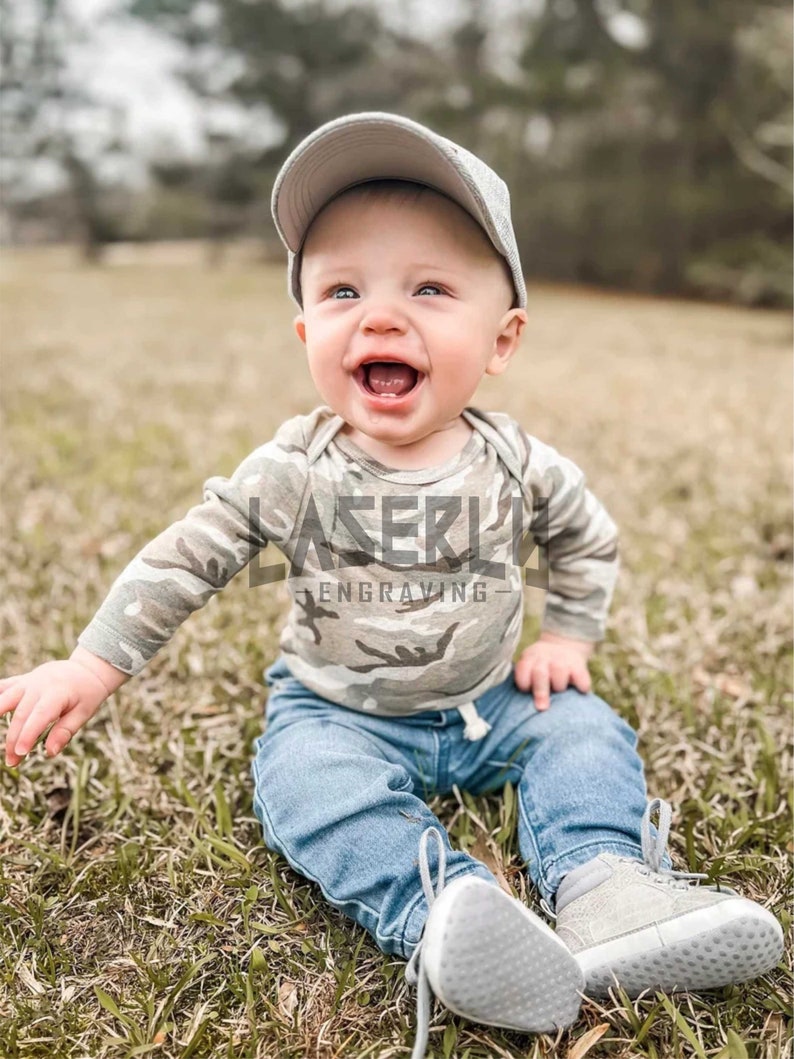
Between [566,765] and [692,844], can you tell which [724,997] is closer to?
[692,844]

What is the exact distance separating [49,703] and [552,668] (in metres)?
0.86

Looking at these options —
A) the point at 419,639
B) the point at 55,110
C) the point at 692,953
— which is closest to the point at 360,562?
the point at 419,639

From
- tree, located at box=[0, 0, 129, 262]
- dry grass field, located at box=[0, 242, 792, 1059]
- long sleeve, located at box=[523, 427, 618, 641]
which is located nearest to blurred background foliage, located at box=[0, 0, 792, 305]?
tree, located at box=[0, 0, 129, 262]

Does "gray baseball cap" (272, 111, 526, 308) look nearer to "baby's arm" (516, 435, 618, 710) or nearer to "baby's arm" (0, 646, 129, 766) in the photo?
"baby's arm" (516, 435, 618, 710)

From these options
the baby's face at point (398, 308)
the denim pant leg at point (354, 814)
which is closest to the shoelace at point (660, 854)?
the denim pant leg at point (354, 814)

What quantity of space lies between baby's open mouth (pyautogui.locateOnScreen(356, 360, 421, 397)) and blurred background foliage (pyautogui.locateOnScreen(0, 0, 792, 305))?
8.47 metres

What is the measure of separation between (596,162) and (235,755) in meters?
13.0

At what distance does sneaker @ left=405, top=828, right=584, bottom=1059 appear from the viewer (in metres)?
1.07

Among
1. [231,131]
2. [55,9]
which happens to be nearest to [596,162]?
[231,131]

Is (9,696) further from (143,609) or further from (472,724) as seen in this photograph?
(472,724)

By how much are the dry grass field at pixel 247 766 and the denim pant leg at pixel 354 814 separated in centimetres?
6

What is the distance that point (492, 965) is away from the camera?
108 cm

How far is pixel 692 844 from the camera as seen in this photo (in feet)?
4.79

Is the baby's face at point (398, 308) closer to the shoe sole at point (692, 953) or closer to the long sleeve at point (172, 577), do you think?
the long sleeve at point (172, 577)
